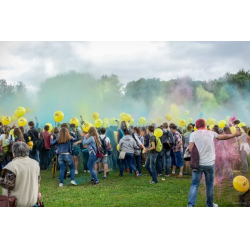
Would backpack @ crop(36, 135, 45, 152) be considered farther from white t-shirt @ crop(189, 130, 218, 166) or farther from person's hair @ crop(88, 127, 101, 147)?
white t-shirt @ crop(189, 130, 218, 166)

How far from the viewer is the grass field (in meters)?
6.09

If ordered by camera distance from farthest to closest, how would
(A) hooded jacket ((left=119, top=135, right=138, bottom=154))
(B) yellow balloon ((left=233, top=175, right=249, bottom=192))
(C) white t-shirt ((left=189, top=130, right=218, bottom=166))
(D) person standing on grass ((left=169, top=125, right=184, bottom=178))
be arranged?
1. (D) person standing on grass ((left=169, top=125, right=184, bottom=178))
2. (A) hooded jacket ((left=119, top=135, right=138, bottom=154))
3. (B) yellow balloon ((left=233, top=175, right=249, bottom=192))
4. (C) white t-shirt ((left=189, top=130, right=218, bottom=166))

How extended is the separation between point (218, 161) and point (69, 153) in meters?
3.49

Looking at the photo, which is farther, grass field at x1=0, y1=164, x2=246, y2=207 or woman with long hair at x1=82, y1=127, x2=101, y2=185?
woman with long hair at x1=82, y1=127, x2=101, y2=185

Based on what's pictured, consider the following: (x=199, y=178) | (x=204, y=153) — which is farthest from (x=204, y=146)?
(x=199, y=178)

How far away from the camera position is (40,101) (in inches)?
832

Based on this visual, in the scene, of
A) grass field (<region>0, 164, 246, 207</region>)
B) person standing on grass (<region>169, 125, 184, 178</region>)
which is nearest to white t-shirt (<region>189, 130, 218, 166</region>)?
grass field (<region>0, 164, 246, 207</region>)

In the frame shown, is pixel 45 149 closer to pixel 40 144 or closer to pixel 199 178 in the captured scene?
pixel 40 144

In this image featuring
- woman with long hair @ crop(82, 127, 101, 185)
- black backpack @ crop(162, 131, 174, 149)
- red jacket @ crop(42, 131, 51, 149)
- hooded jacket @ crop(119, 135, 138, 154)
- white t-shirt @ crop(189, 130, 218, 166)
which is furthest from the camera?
red jacket @ crop(42, 131, 51, 149)

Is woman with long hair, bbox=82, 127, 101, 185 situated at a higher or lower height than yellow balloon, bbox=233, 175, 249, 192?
higher

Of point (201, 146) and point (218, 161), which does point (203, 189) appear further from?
point (201, 146)

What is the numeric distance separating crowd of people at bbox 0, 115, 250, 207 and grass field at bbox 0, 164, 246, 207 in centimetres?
30

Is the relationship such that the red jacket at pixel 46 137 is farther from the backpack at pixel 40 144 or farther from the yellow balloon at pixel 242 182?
the yellow balloon at pixel 242 182
